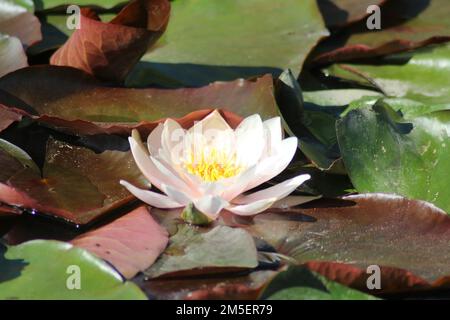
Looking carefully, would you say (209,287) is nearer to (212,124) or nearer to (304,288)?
(304,288)

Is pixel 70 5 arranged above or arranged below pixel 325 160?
above

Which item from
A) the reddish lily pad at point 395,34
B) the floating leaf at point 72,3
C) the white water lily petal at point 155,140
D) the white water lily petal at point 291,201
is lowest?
the white water lily petal at point 291,201

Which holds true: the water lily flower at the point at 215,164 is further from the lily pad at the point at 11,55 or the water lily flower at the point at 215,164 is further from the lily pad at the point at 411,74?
the lily pad at the point at 411,74

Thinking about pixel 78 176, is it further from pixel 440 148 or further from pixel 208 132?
pixel 440 148

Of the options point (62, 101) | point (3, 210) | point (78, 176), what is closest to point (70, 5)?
point (62, 101)

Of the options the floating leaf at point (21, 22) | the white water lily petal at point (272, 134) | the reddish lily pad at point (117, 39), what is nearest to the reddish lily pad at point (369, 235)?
the white water lily petal at point (272, 134)

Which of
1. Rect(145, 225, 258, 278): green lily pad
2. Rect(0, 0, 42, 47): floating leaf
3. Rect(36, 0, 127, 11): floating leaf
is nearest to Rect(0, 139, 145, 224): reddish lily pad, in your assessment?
Rect(145, 225, 258, 278): green lily pad
